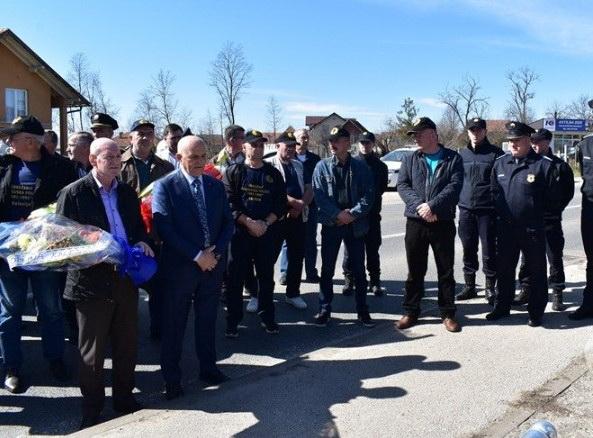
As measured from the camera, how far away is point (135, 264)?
392cm

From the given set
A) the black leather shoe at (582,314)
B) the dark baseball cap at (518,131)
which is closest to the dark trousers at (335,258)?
the dark baseball cap at (518,131)

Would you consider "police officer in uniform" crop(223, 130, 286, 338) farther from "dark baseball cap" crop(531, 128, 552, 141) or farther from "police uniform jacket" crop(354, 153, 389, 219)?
"dark baseball cap" crop(531, 128, 552, 141)

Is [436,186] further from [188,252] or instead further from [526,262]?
[188,252]

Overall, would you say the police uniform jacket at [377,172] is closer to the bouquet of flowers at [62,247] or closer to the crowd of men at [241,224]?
the crowd of men at [241,224]

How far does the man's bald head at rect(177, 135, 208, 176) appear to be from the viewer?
14.4ft

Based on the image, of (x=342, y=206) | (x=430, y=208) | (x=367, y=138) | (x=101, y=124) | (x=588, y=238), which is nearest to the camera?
(x=430, y=208)

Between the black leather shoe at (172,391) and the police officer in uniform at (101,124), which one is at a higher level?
the police officer in uniform at (101,124)

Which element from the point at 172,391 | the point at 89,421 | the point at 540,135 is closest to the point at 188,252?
the point at 172,391

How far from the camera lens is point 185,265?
14.4 feet

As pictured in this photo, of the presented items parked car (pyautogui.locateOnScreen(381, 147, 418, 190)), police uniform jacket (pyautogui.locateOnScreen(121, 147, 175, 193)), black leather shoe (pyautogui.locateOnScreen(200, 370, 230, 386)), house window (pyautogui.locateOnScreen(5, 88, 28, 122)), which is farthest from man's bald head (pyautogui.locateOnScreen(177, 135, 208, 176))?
house window (pyautogui.locateOnScreen(5, 88, 28, 122))

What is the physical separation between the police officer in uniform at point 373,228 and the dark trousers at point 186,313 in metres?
3.01

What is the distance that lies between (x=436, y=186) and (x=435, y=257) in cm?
75

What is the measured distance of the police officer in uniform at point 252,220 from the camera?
566 cm

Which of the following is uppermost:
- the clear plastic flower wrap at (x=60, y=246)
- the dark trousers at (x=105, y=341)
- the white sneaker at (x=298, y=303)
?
the clear plastic flower wrap at (x=60, y=246)
